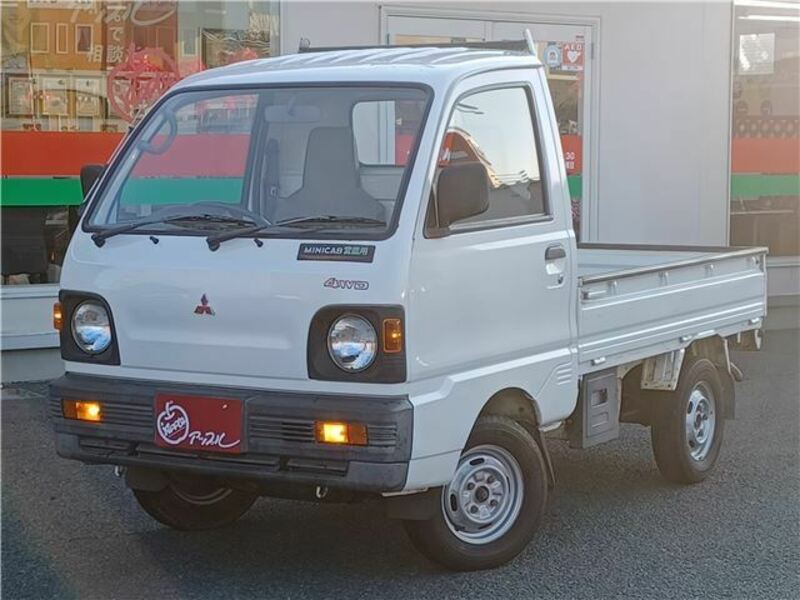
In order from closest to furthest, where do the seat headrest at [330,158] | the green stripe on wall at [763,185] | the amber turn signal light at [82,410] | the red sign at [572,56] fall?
the amber turn signal light at [82,410], the seat headrest at [330,158], the red sign at [572,56], the green stripe on wall at [763,185]

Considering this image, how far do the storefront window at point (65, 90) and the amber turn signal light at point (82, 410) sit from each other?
188 inches

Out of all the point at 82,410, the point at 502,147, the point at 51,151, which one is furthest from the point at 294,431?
the point at 51,151

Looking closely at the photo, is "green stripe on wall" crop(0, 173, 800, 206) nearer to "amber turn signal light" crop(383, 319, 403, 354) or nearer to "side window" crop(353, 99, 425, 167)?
"side window" crop(353, 99, 425, 167)

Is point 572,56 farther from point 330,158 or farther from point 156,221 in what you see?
point 156,221

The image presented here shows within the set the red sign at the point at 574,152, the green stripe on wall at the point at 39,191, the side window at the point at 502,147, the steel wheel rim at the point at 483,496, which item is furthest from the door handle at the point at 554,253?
the red sign at the point at 574,152

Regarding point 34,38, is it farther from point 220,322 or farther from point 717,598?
point 717,598

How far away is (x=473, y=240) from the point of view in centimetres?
522

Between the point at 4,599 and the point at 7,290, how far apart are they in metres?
4.90

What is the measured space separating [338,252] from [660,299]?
7.66 feet

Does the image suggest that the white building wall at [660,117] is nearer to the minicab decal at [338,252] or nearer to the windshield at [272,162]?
the windshield at [272,162]

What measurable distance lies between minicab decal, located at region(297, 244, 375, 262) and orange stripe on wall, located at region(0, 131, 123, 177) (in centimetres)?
535

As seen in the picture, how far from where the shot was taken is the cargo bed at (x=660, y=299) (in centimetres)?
604

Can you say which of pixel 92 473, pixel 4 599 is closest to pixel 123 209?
pixel 4 599

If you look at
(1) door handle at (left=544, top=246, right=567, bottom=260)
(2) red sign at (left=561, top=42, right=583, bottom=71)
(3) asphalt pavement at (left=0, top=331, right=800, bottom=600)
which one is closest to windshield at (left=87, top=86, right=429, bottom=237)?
(1) door handle at (left=544, top=246, right=567, bottom=260)
